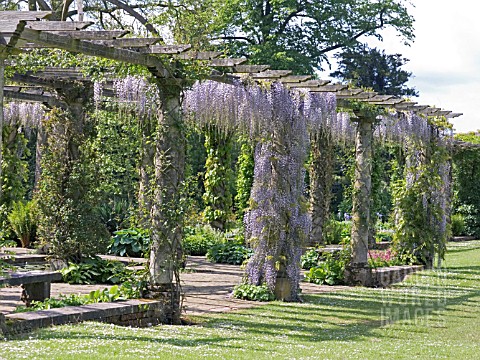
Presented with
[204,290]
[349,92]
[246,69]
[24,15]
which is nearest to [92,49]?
[24,15]

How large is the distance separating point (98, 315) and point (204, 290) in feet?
11.1

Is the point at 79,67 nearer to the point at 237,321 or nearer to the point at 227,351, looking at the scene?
the point at 237,321

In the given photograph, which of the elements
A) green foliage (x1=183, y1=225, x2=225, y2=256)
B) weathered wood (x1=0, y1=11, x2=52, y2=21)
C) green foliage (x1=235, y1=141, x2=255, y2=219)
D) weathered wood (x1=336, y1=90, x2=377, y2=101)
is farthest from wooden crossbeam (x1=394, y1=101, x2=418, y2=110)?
weathered wood (x1=0, y1=11, x2=52, y2=21)

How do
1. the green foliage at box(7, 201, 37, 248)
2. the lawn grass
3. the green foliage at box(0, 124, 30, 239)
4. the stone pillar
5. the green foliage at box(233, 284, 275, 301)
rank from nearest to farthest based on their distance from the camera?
the lawn grass → the stone pillar → the green foliage at box(233, 284, 275, 301) → the green foliage at box(7, 201, 37, 248) → the green foliage at box(0, 124, 30, 239)

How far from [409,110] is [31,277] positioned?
7.34 meters

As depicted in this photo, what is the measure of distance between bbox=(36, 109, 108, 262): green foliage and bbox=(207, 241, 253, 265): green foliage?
14.0ft

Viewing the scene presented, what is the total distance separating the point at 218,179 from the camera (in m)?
15.9

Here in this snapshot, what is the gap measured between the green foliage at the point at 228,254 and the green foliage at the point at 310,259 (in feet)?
3.47

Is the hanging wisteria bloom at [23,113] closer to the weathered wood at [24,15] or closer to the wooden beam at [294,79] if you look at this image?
the wooden beam at [294,79]

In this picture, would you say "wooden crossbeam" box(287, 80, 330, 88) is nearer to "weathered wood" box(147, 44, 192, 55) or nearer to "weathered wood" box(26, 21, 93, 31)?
"weathered wood" box(147, 44, 192, 55)

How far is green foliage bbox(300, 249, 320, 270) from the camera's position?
13.1 metres

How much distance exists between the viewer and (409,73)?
→ 32.1 m

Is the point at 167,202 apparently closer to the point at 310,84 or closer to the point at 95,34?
the point at 95,34

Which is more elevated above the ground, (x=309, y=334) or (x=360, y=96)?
(x=360, y=96)
